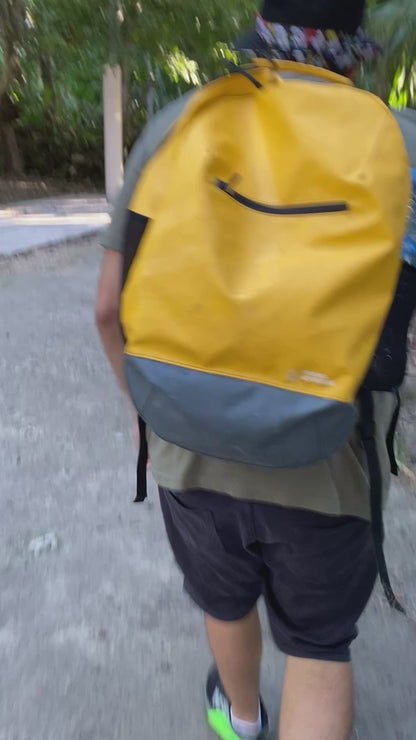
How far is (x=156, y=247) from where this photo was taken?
3.90 ft

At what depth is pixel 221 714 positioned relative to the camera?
198 centimetres

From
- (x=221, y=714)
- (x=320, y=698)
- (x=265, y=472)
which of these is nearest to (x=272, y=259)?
(x=265, y=472)

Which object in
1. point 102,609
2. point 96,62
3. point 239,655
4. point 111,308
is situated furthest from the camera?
point 96,62

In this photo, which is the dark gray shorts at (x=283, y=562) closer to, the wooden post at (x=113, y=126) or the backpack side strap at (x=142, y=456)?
the backpack side strap at (x=142, y=456)

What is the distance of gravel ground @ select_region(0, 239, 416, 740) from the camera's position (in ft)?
6.73

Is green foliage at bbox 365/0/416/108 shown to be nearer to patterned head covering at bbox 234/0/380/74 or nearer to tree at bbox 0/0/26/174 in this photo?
patterned head covering at bbox 234/0/380/74

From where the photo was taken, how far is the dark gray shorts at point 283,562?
1.38 m

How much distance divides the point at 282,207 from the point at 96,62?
1003cm

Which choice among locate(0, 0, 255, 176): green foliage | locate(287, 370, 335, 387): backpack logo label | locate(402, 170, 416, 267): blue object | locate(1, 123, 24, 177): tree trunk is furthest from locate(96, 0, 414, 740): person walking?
locate(1, 123, 24, 177): tree trunk

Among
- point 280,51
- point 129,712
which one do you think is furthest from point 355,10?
point 129,712

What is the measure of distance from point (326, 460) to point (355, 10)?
2.63 ft

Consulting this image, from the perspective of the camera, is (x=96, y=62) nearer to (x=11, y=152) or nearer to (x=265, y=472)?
(x=11, y=152)

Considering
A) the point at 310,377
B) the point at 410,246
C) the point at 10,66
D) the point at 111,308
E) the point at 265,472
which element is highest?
the point at 410,246

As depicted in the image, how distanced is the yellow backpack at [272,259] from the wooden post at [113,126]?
9.34m
